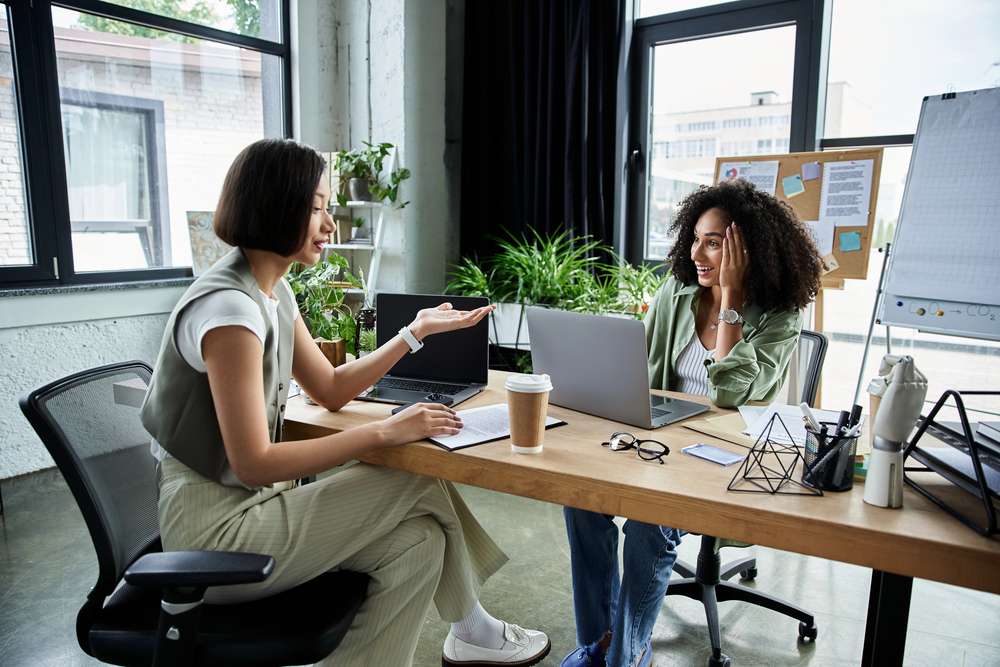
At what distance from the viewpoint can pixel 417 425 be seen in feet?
4.53

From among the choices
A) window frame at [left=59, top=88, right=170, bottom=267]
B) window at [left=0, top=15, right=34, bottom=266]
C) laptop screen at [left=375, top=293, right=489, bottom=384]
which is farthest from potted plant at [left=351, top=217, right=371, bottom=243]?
laptop screen at [left=375, top=293, right=489, bottom=384]

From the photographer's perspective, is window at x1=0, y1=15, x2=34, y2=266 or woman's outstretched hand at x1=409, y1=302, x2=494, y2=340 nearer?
woman's outstretched hand at x1=409, y1=302, x2=494, y2=340

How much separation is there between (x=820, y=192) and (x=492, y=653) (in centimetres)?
228

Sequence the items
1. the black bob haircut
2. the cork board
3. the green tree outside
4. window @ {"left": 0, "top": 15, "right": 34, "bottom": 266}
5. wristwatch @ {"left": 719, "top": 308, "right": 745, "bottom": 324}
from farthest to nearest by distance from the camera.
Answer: the green tree outside → window @ {"left": 0, "top": 15, "right": 34, "bottom": 266} → the cork board → wristwatch @ {"left": 719, "top": 308, "right": 745, "bottom": 324} → the black bob haircut

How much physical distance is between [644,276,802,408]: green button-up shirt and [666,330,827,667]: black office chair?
0.35 ft

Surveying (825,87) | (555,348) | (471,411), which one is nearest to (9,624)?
(471,411)

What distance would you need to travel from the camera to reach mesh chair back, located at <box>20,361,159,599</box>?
116 cm

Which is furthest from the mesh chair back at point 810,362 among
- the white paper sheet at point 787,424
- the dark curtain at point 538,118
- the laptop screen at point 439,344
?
the dark curtain at point 538,118

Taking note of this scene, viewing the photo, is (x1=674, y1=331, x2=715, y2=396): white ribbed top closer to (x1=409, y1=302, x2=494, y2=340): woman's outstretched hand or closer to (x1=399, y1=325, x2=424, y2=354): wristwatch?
(x1=409, y1=302, x2=494, y2=340): woman's outstretched hand

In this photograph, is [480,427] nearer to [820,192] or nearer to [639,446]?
[639,446]

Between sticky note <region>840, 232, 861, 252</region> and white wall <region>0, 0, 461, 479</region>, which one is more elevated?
white wall <region>0, 0, 461, 479</region>

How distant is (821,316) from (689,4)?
1831 mm

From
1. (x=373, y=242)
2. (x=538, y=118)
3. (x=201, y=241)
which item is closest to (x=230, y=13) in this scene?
(x=201, y=241)

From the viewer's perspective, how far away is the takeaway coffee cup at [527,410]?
1.28 meters
